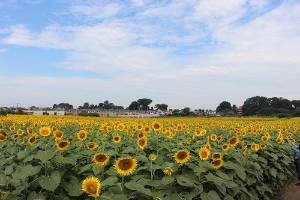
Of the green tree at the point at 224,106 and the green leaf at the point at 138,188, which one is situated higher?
the green tree at the point at 224,106

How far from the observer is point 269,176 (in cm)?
469

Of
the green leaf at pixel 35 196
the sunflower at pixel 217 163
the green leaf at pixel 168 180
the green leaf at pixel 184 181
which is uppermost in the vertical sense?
the sunflower at pixel 217 163

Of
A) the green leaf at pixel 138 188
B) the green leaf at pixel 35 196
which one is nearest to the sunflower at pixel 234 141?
the green leaf at pixel 138 188

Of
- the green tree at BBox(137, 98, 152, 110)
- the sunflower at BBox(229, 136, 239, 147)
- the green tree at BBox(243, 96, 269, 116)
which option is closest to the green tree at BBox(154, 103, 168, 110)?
the green tree at BBox(137, 98, 152, 110)

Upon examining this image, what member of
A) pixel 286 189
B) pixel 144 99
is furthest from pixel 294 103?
pixel 286 189

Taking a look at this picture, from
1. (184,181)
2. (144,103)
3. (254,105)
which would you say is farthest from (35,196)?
(144,103)

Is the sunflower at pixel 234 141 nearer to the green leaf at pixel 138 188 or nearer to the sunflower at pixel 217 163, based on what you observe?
the sunflower at pixel 217 163

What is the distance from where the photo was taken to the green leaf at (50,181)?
7.03 ft

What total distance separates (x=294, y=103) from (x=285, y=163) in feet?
338

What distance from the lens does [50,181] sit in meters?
2.21

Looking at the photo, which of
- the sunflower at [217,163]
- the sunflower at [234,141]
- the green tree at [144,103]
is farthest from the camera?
the green tree at [144,103]

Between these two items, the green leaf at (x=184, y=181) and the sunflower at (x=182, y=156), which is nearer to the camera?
the green leaf at (x=184, y=181)

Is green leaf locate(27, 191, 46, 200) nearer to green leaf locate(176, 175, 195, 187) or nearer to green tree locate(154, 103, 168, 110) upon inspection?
green leaf locate(176, 175, 195, 187)

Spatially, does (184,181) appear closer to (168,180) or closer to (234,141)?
(168,180)
